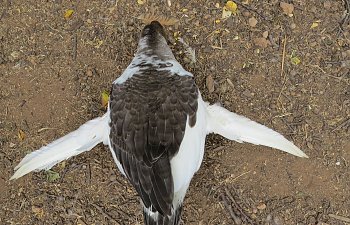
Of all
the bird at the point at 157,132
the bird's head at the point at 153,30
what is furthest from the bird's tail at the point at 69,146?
the bird's head at the point at 153,30

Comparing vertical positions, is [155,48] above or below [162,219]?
above

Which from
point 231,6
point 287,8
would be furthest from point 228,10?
point 287,8

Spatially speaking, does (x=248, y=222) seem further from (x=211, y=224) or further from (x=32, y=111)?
(x=32, y=111)

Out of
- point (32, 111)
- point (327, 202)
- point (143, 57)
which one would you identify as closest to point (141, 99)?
point (143, 57)

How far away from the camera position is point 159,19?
3916 mm

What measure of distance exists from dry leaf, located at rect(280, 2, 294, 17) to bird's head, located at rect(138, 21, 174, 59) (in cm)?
88

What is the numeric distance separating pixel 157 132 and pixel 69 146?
28.0 inches

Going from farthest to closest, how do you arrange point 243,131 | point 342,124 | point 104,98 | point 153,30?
point 104,98, point 342,124, point 153,30, point 243,131

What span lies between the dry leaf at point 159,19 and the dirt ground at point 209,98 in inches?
1.5

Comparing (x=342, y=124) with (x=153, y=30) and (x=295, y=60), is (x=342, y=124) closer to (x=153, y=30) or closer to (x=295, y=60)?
(x=295, y=60)

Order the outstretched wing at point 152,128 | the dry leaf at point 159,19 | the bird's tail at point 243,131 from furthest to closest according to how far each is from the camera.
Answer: the dry leaf at point 159,19
the bird's tail at point 243,131
the outstretched wing at point 152,128

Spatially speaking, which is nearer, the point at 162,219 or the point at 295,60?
the point at 162,219

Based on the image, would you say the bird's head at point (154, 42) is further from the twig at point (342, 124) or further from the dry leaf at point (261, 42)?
the twig at point (342, 124)

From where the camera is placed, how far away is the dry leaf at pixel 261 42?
386cm
